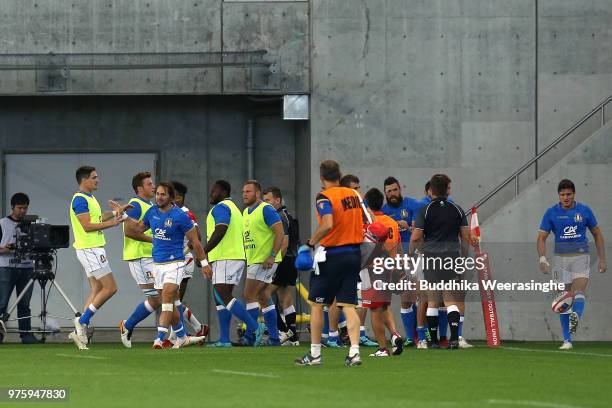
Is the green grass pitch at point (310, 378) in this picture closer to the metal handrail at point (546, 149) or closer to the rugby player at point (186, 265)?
the rugby player at point (186, 265)

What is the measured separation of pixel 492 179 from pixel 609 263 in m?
3.22

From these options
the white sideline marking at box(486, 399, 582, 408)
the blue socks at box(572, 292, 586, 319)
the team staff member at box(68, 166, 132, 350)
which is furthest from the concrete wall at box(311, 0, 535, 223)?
the white sideline marking at box(486, 399, 582, 408)

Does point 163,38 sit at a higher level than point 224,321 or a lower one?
higher

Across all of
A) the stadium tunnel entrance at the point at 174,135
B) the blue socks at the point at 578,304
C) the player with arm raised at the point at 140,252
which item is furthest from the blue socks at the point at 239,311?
the stadium tunnel entrance at the point at 174,135

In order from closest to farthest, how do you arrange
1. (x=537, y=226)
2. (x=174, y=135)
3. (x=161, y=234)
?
(x=161, y=234)
(x=537, y=226)
(x=174, y=135)

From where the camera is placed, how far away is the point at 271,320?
19.3 m

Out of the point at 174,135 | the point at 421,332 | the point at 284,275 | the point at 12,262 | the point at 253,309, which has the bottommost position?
the point at 421,332

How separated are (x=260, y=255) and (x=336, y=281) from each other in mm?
5573

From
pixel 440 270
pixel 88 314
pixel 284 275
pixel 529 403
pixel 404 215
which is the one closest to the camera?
pixel 529 403

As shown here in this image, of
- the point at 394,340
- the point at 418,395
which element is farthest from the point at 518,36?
the point at 418,395

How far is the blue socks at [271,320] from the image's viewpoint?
19.2 meters

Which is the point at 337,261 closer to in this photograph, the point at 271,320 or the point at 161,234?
the point at 161,234

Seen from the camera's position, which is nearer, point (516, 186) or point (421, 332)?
point (421, 332)

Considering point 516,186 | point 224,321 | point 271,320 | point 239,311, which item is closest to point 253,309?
point 271,320
